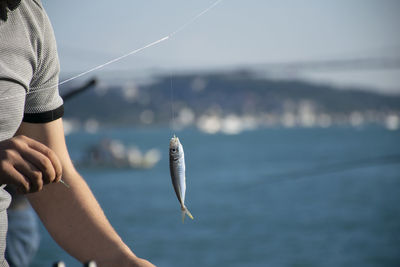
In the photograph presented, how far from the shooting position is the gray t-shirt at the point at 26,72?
4.90 ft

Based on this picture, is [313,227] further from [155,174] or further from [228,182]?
[155,174]

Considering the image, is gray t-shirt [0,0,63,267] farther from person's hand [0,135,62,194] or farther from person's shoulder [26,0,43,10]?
person's hand [0,135,62,194]

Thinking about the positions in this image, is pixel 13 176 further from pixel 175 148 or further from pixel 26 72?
pixel 175 148

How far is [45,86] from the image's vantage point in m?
1.69

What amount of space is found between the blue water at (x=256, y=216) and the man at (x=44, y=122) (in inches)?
658

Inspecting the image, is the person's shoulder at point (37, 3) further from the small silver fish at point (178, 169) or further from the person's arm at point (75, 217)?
the small silver fish at point (178, 169)

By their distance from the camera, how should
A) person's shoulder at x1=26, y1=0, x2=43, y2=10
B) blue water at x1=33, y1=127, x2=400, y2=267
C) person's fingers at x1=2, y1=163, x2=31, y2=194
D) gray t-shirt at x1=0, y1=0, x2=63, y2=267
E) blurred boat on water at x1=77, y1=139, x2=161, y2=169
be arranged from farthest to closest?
blurred boat on water at x1=77, y1=139, x2=161, y2=169
blue water at x1=33, y1=127, x2=400, y2=267
person's shoulder at x1=26, y1=0, x2=43, y2=10
gray t-shirt at x1=0, y1=0, x2=63, y2=267
person's fingers at x1=2, y1=163, x2=31, y2=194

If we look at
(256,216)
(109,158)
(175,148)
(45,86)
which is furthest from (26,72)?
(109,158)

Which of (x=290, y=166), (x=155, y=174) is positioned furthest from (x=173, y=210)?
(x=290, y=166)

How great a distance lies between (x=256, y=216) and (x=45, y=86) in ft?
175

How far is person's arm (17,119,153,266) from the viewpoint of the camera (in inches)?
67.2

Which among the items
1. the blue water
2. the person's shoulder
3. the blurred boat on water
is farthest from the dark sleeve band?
the blurred boat on water

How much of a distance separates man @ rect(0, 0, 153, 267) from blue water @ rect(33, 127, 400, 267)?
16.7 meters

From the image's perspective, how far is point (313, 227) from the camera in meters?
48.3
